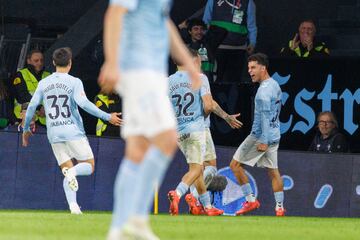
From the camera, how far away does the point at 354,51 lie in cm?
2212

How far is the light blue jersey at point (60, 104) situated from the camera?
55.5 feet

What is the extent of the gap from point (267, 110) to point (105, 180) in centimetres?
268

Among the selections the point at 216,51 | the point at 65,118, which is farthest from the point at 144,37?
the point at 216,51

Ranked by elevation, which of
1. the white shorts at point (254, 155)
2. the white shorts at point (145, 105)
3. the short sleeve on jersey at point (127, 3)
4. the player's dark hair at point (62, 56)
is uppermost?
the short sleeve on jersey at point (127, 3)

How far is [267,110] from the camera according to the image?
18156 millimetres

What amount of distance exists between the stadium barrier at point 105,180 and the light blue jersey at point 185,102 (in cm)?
183

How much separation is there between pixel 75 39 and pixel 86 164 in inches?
277

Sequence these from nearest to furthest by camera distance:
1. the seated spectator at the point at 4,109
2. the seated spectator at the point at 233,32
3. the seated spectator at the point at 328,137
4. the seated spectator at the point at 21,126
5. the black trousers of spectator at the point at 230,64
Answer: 1. the seated spectator at the point at 328,137
2. the seated spectator at the point at 21,126
3. the seated spectator at the point at 233,32
4. the seated spectator at the point at 4,109
5. the black trousers of spectator at the point at 230,64

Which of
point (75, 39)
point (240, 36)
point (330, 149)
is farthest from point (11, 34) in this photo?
point (330, 149)

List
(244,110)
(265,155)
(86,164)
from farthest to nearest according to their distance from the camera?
(244,110), (265,155), (86,164)

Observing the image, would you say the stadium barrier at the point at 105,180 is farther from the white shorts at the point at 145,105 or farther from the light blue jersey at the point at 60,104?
the white shorts at the point at 145,105

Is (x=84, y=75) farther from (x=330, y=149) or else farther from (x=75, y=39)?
(x=330, y=149)

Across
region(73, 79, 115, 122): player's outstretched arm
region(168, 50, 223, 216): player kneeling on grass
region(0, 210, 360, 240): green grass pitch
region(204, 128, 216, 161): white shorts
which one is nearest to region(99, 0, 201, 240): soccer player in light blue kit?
region(0, 210, 360, 240): green grass pitch

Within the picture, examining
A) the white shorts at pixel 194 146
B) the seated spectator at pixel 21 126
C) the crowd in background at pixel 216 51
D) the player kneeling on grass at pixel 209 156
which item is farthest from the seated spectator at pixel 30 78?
the white shorts at pixel 194 146
